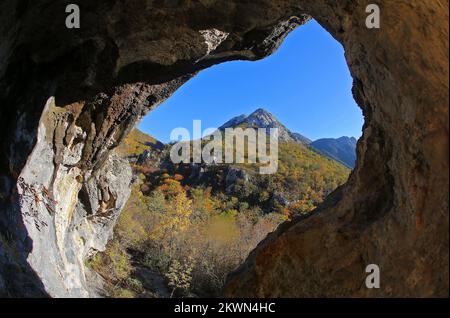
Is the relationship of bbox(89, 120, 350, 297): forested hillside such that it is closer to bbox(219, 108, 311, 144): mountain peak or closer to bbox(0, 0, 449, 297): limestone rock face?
bbox(0, 0, 449, 297): limestone rock face

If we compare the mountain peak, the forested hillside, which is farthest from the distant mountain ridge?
the forested hillside

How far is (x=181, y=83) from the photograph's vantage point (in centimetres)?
1064

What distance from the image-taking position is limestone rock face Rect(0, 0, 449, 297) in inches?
148

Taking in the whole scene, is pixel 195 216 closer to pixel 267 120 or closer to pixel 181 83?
pixel 181 83

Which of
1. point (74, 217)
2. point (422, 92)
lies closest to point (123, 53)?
point (74, 217)

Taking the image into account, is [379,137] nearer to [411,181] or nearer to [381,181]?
[381,181]

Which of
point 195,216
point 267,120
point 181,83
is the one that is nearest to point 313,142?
point 267,120

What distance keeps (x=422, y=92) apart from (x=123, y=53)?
6.49m

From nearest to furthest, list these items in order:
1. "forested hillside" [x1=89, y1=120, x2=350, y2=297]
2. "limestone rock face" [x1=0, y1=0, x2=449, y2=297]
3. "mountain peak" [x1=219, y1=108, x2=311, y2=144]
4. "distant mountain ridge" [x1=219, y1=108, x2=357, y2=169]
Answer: "limestone rock face" [x1=0, y1=0, x2=449, y2=297] → "forested hillside" [x1=89, y1=120, x2=350, y2=297] → "distant mountain ridge" [x1=219, y1=108, x2=357, y2=169] → "mountain peak" [x1=219, y1=108, x2=311, y2=144]

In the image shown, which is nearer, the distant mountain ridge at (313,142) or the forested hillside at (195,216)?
the forested hillside at (195,216)

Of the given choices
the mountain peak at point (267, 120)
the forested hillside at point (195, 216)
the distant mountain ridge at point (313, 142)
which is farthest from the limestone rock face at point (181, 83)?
the mountain peak at point (267, 120)

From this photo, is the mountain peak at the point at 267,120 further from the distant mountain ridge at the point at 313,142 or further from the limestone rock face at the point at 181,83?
the limestone rock face at the point at 181,83

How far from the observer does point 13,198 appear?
7629 millimetres

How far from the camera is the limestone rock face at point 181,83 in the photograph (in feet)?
12.3
